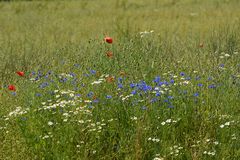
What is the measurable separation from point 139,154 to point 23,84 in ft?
6.19

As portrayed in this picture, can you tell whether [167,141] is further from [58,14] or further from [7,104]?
[58,14]

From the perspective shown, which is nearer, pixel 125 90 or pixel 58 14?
pixel 125 90

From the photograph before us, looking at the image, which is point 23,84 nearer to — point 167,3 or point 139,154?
point 139,154

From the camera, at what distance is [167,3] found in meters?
17.9

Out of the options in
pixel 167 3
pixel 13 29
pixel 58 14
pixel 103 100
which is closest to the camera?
pixel 103 100

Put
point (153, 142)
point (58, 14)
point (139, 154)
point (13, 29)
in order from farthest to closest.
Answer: point (58, 14) → point (13, 29) → point (153, 142) → point (139, 154)

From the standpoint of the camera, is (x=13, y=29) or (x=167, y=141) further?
(x=13, y=29)

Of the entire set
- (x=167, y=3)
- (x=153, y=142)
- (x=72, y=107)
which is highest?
(x=72, y=107)

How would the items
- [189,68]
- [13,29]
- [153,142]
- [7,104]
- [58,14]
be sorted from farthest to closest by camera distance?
[58,14] → [13,29] → [189,68] → [7,104] → [153,142]

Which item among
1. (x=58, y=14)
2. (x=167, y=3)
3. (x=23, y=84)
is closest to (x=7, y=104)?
(x=23, y=84)

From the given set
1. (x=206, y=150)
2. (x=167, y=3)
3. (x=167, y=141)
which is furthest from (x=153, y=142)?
(x=167, y=3)

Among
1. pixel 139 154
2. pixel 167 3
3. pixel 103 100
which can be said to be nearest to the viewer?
pixel 139 154

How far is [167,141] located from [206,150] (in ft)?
1.14

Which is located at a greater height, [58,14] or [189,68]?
[189,68]
